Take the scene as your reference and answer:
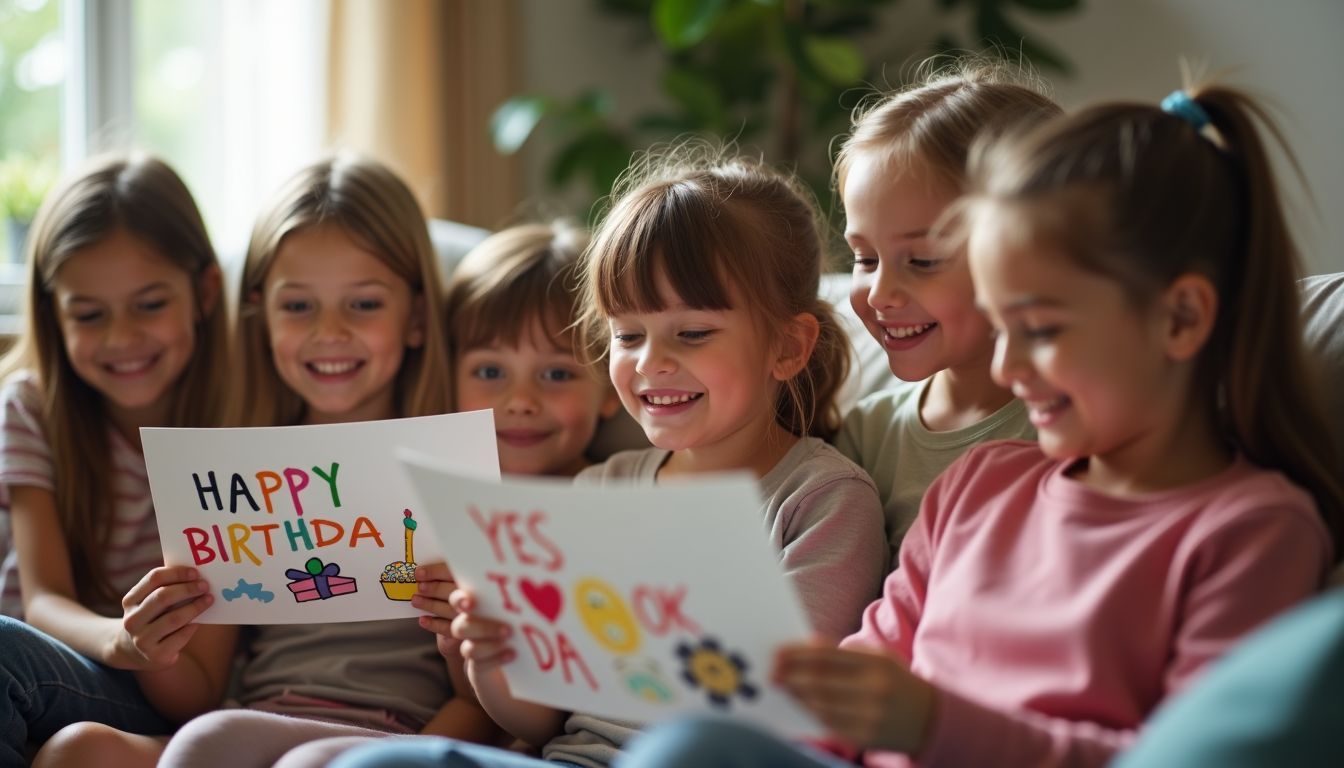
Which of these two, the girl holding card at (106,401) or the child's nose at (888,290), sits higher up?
the child's nose at (888,290)

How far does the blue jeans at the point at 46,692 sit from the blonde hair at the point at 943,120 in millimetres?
1036

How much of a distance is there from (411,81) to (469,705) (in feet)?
5.96

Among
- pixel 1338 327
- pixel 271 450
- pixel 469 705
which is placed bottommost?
pixel 469 705

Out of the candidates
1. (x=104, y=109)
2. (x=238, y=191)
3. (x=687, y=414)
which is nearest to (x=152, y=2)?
(x=104, y=109)

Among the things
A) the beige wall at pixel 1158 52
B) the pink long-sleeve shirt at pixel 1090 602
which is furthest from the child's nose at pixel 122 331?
the beige wall at pixel 1158 52

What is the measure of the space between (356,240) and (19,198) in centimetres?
132

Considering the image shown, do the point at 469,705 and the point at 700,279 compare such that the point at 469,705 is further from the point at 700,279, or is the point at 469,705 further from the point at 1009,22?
the point at 1009,22

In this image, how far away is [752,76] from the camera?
10.2 feet

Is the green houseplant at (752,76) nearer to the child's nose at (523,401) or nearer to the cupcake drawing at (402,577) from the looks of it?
the child's nose at (523,401)

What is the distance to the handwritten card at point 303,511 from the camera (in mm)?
1243

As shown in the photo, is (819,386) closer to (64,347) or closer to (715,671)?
(715,671)

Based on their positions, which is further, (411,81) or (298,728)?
(411,81)

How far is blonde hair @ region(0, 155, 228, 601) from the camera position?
1618 mm

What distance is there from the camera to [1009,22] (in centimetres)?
290
